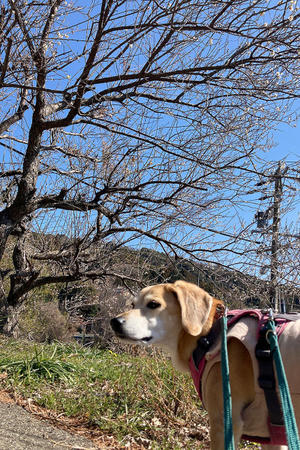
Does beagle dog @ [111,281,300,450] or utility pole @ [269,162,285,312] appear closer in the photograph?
beagle dog @ [111,281,300,450]

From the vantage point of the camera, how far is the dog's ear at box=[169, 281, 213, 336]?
2454 millimetres

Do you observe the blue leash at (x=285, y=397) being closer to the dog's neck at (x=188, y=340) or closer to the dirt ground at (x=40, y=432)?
the dog's neck at (x=188, y=340)

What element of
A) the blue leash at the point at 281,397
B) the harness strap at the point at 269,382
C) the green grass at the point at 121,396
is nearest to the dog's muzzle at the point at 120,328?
the blue leash at the point at 281,397

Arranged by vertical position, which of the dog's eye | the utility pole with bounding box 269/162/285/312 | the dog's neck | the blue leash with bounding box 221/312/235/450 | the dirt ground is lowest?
the dirt ground

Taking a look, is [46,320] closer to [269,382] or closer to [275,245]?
[275,245]

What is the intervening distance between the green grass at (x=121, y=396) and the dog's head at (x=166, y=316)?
1.57m

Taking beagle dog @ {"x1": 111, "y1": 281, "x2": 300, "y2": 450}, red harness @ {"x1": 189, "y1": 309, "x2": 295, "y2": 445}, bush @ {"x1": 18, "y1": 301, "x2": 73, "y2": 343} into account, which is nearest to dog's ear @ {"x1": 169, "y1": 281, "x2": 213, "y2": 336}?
beagle dog @ {"x1": 111, "y1": 281, "x2": 300, "y2": 450}

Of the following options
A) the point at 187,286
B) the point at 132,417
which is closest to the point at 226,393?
the point at 187,286

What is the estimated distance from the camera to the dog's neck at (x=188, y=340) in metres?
2.52

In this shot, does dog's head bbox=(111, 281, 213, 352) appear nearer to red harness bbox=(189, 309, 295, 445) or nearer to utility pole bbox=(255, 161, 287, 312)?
red harness bbox=(189, 309, 295, 445)

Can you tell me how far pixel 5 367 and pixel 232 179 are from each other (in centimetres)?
409

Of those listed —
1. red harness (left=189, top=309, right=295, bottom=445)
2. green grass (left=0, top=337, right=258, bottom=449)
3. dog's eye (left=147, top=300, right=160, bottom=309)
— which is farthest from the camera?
green grass (left=0, top=337, right=258, bottom=449)

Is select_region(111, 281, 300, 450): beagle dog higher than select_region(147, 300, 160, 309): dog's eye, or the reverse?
select_region(147, 300, 160, 309): dog's eye

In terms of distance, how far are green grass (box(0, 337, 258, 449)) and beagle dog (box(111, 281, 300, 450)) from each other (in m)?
1.51
